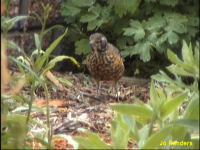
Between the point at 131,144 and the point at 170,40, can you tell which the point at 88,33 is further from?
the point at 131,144

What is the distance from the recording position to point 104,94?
5004 millimetres

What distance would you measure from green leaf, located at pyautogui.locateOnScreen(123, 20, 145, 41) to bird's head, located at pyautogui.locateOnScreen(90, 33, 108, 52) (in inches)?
9.6

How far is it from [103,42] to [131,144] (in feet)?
7.78

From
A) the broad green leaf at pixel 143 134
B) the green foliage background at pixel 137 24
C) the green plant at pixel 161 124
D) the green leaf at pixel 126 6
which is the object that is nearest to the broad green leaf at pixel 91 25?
the green foliage background at pixel 137 24

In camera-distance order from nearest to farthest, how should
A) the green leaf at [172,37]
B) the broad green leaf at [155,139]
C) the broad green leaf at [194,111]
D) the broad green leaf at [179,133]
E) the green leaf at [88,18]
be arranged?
1. the broad green leaf at [155,139]
2. the broad green leaf at [194,111]
3. the broad green leaf at [179,133]
4. the green leaf at [172,37]
5. the green leaf at [88,18]

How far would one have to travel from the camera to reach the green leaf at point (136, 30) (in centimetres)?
513

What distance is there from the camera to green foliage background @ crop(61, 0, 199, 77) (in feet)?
16.8

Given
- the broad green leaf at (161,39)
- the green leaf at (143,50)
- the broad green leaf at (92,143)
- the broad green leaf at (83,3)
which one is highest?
the broad green leaf at (83,3)

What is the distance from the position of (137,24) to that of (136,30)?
6 cm

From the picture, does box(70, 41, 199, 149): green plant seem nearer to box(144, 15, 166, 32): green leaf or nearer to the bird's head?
the bird's head

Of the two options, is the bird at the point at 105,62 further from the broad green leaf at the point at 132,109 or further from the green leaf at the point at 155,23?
the broad green leaf at the point at 132,109

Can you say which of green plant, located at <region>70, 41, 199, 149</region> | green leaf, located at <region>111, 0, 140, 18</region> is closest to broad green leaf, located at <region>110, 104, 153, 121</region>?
green plant, located at <region>70, 41, 199, 149</region>

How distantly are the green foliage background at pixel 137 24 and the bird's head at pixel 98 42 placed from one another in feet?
0.81

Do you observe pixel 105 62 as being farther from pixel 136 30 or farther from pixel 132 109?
pixel 132 109
